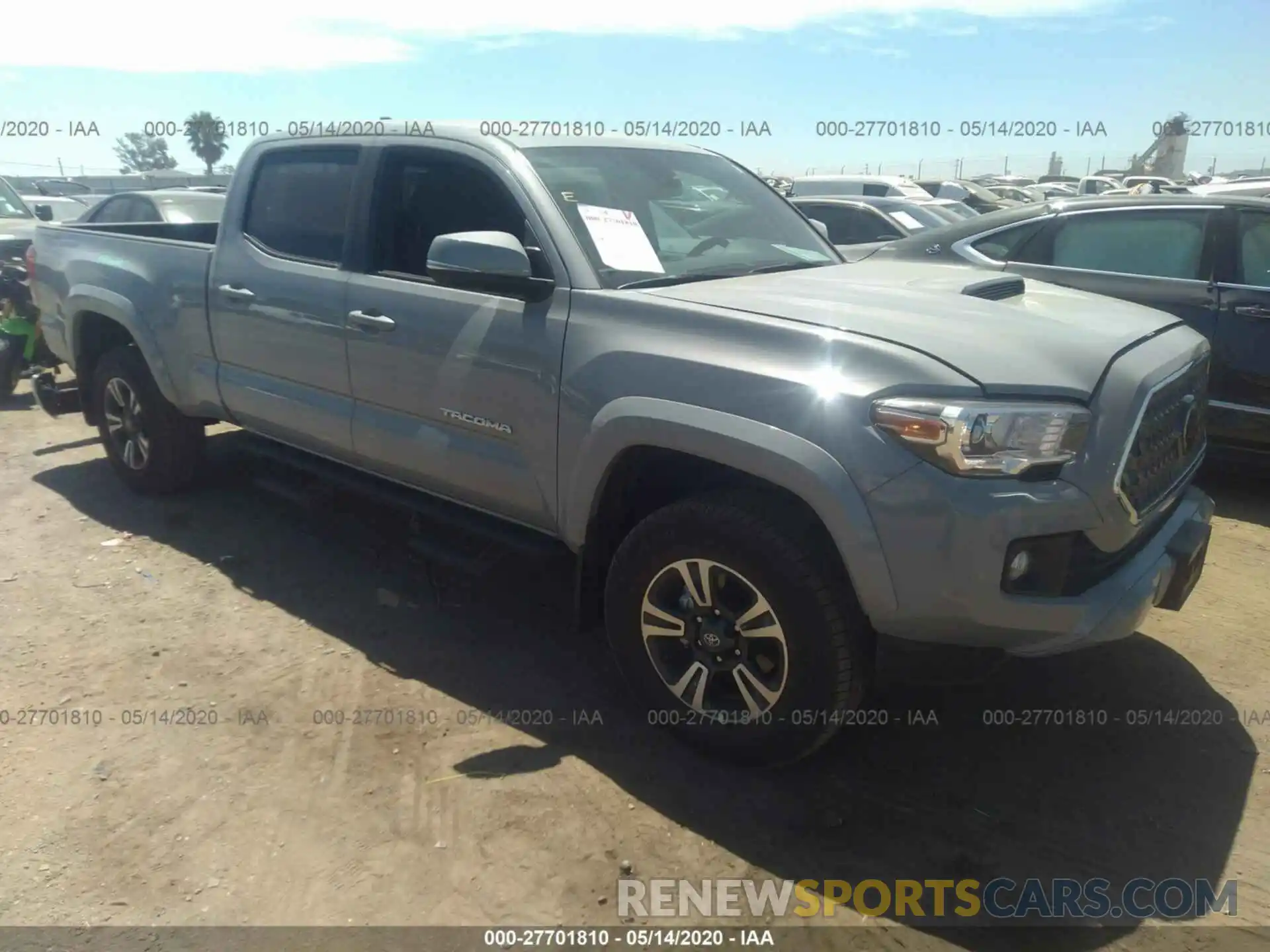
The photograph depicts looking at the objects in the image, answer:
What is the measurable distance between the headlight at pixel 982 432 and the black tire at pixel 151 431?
13.4 ft

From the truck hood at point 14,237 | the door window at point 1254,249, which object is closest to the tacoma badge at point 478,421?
the door window at point 1254,249

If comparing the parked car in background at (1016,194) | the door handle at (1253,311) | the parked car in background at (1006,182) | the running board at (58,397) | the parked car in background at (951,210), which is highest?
the parked car in background at (1006,182)

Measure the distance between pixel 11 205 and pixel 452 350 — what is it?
10441mm

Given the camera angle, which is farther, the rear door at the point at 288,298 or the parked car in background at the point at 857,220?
the parked car in background at the point at 857,220

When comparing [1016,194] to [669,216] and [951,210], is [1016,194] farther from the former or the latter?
[669,216]

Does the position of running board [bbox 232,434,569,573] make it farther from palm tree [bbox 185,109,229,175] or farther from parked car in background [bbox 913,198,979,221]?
palm tree [bbox 185,109,229,175]

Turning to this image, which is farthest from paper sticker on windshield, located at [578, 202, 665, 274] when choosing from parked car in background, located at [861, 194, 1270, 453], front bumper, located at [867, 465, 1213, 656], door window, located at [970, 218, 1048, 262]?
door window, located at [970, 218, 1048, 262]

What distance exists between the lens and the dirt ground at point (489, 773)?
8.56 feet

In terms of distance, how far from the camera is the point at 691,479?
313 cm

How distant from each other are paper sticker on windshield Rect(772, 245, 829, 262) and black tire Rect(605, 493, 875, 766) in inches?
57.2

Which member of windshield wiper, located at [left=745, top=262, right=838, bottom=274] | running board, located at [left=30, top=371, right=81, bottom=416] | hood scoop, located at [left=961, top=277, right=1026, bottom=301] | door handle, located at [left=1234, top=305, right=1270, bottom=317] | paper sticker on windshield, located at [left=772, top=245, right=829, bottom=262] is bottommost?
running board, located at [left=30, top=371, right=81, bottom=416]

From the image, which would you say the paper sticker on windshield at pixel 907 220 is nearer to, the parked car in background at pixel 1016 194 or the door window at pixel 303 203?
the door window at pixel 303 203

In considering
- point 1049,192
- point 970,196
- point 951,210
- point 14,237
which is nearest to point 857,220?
point 951,210

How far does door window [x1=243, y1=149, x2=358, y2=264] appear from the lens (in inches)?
161
